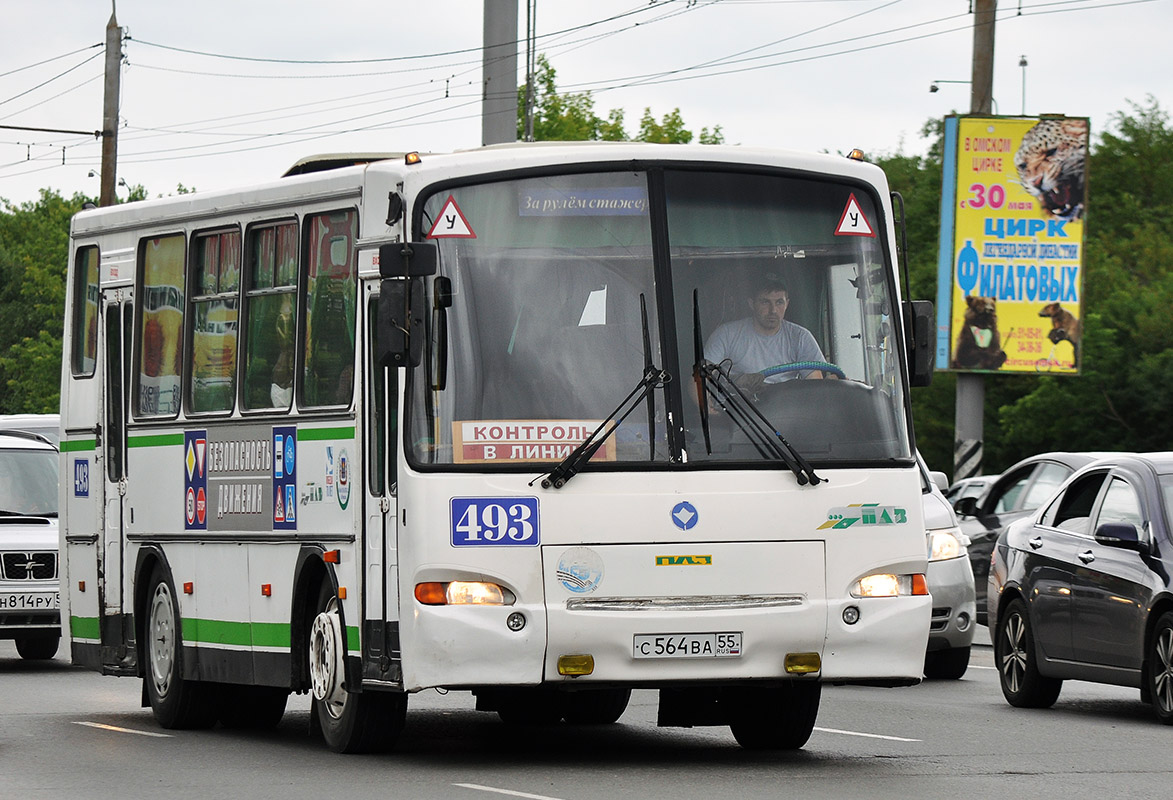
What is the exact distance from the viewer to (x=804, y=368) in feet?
39.1

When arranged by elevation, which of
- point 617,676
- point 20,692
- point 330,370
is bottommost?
point 20,692

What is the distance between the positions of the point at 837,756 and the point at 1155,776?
5.67ft

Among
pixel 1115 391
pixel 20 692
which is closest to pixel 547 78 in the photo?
pixel 1115 391

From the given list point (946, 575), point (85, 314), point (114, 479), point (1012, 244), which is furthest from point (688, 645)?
point (1012, 244)

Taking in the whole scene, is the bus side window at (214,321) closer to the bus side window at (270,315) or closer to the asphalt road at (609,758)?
the bus side window at (270,315)

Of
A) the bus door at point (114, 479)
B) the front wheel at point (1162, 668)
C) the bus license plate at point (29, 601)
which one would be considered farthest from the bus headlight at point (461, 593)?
the bus license plate at point (29, 601)

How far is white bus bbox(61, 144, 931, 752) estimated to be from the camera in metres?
11.4

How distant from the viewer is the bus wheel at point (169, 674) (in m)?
14.7

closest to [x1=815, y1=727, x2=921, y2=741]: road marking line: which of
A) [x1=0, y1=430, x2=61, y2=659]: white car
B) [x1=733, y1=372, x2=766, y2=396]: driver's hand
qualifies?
[x1=733, y1=372, x2=766, y2=396]: driver's hand

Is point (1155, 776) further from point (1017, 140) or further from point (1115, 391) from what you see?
point (1115, 391)

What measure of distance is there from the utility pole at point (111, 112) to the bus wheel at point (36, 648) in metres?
20.1

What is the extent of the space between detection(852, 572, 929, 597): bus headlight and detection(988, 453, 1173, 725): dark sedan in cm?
320

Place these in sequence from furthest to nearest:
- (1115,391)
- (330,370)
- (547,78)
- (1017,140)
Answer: (547,78) → (1115,391) → (1017,140) → (330,370)

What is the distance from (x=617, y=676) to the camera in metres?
11.4
